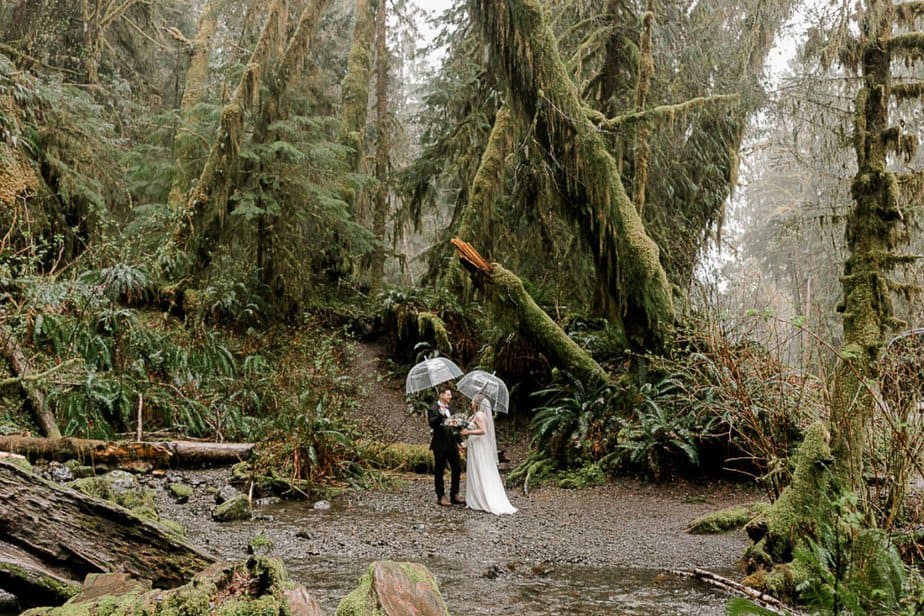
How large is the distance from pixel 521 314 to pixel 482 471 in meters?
3.15

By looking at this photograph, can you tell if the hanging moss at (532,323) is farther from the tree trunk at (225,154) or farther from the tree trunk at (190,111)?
the tree trunk at (190,111)

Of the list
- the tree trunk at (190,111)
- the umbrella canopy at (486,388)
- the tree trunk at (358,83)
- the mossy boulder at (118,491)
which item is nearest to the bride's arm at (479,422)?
the umbrella canopy at (486,388)

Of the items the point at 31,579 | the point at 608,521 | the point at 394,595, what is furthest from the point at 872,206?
the point at 31,579

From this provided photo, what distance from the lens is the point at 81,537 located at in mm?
4043

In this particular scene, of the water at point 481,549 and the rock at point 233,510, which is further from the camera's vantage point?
the rock at point 233,510

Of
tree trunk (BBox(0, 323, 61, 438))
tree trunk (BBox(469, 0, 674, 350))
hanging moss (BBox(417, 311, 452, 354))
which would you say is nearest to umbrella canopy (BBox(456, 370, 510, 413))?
tree trunk (BBox(469, 0, 674, 350))

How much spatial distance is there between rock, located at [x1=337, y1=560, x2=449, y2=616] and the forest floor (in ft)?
5.82

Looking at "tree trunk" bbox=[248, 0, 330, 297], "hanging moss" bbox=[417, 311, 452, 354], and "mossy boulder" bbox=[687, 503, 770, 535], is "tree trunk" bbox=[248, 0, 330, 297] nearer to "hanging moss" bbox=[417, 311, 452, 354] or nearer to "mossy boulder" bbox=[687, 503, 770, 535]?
"hanging moss" bbox=[417, 311, 452, 354]

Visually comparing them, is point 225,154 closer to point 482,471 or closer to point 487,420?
point 487,420

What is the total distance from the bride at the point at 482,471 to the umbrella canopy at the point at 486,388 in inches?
4.1

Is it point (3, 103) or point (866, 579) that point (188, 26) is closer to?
point (3, 103)

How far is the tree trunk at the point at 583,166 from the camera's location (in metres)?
11.5

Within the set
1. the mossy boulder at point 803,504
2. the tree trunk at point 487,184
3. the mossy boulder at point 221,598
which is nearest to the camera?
the mossy boulder at point 221,598

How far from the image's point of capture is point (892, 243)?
344 inches
